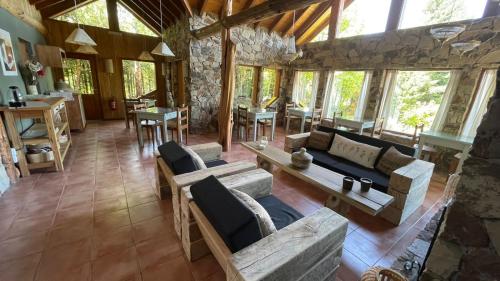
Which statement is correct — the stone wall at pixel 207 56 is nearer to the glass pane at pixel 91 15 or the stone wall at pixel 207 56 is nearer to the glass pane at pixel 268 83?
the glass pane at pixel 268 83

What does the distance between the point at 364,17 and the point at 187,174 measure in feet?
18.0

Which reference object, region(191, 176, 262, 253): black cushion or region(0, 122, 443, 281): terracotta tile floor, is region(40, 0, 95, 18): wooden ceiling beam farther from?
region(191, 176, 262, 253): black cushion

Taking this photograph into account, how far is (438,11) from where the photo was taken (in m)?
3.81

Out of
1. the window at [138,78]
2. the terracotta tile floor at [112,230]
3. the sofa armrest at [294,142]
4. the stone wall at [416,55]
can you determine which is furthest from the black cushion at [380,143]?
the window at [138,78]

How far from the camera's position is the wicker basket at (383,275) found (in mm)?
1150

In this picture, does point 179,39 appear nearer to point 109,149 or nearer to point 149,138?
point 149,138

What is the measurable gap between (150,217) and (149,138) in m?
2.79

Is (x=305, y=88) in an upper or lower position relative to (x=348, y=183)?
upper

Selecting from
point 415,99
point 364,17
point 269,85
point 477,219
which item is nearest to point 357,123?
point 415,99

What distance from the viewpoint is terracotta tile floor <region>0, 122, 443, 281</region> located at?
1.54m

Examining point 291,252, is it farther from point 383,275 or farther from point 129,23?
point 129,23

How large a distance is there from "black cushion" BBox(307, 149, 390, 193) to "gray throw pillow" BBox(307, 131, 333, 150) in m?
0.12

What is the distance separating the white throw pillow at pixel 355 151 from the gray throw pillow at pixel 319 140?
127 mm

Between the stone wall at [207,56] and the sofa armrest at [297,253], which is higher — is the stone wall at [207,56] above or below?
above
